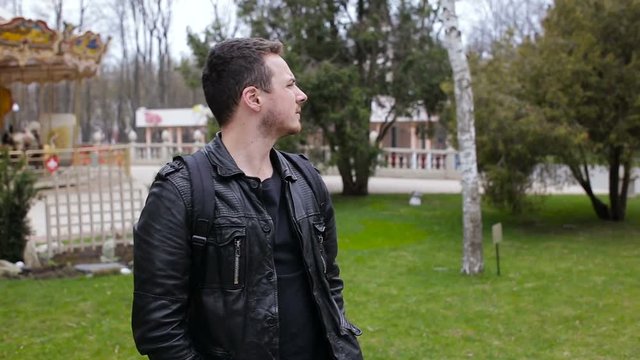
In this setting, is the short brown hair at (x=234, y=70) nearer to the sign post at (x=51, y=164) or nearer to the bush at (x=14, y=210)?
the bush at (x=14, y=210)

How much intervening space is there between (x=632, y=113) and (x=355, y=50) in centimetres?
939

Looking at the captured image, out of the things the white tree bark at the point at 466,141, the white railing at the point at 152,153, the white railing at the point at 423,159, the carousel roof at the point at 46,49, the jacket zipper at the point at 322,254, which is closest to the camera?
the jacket zipper at the point at 322,254

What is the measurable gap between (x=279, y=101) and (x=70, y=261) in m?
9.35

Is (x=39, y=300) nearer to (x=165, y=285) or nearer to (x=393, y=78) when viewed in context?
(x=165, y=285)

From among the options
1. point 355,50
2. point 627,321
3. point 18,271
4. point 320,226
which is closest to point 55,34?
point 355,50

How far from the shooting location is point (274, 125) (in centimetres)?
211

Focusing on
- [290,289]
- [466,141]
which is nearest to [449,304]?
[466,141]

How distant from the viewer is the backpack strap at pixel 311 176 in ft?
7.60

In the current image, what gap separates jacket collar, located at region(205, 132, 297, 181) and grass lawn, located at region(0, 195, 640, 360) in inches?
161

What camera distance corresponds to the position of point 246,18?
19109 millimetres

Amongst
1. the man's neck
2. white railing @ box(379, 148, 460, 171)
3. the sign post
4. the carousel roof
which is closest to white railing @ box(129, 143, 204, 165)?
white railing @ box(379, 148, 460, 171)

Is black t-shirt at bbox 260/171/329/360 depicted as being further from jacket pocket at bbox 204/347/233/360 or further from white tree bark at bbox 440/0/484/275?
white tree bark at bbox 440/0/484/275

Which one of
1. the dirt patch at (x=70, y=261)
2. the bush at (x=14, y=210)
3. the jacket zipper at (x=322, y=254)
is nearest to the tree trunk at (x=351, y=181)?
the dirt patch at (x=70, y=261)

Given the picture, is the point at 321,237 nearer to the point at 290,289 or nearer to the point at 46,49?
the point at 290,289
